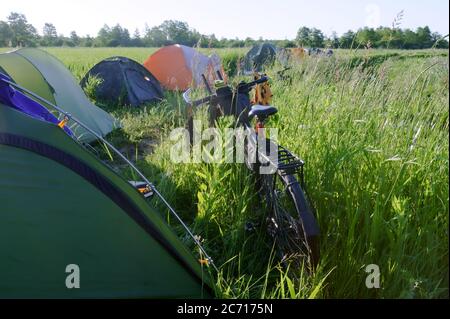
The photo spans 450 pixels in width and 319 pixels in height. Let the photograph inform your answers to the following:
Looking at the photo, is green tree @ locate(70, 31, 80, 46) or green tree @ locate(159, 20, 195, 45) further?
green tree @ locate(70, 31, 80, 46)

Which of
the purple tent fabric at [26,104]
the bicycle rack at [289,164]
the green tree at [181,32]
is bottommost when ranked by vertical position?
the bicycle rack at [289,164]

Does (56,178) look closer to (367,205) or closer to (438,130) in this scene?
(367,205)

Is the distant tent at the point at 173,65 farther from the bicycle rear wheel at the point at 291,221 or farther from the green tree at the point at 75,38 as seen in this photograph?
the green tree at the point at 75,38

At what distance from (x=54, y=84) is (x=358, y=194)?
165 inches

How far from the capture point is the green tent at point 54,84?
447 centimetres

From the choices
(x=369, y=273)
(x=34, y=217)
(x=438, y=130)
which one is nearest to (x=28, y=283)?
(x=34, y=217)

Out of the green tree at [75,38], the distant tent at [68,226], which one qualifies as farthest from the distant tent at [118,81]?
the green tree at [75,38]

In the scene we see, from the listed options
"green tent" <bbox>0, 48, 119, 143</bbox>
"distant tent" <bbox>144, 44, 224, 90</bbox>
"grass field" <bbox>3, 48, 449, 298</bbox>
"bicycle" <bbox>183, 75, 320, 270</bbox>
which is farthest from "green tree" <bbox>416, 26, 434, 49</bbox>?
"distant tent" <bbox>144, 44, 224, 90</bbox>

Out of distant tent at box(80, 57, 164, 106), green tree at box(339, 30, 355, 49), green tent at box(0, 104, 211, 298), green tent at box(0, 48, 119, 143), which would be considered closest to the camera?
green tent at box(0, 104, 211, 298)

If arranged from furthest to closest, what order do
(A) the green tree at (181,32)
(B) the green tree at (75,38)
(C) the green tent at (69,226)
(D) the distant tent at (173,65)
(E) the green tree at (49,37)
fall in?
(B) the green tree at (75,38)
(E) the green tree at (49,37)
(A) the green tree at (181,32)
(D) the distant tent at (173,65)
(C) the green tent at (69,226)

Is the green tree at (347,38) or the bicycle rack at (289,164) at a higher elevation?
the green tree at (347,38)

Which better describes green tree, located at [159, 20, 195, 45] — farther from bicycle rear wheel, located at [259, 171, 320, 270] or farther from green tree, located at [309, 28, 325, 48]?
bicycle rear wheel, located at [259, 171, 320, 270]

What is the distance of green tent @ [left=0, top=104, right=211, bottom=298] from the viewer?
1854 millimetres

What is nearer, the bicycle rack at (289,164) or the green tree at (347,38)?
the bicycle rack at (289,164)
